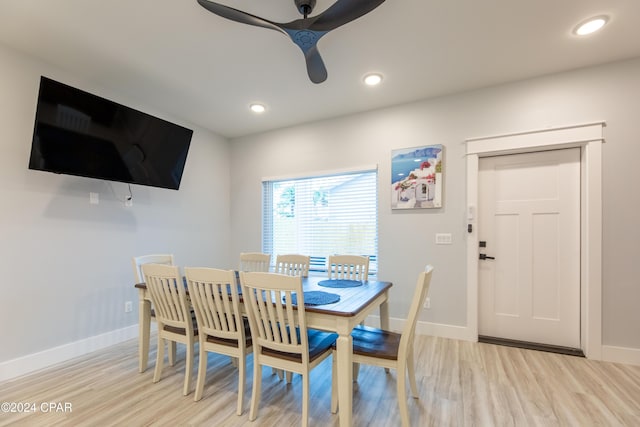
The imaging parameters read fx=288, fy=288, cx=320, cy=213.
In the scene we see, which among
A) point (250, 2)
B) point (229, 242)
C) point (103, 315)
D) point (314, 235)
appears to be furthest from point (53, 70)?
point (314, 235)

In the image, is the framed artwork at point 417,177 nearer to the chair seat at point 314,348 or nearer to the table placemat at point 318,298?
the table placemat at point 318,298

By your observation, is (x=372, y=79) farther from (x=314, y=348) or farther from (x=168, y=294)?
(x=168, y=294)

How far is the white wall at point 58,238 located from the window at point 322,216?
1.41m

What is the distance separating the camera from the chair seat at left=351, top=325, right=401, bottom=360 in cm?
180

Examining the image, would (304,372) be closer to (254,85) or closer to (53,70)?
(254,85)

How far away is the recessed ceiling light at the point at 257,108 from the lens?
3492 mm

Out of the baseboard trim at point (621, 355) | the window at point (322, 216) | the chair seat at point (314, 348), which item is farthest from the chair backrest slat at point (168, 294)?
the baseboard trim at point (621, 355)

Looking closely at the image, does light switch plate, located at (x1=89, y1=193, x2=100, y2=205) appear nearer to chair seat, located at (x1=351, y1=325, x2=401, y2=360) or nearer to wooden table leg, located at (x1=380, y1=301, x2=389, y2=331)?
chair seat, located at (x1=351, y1=325, x2=401, y2=360)

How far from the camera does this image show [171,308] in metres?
2.20

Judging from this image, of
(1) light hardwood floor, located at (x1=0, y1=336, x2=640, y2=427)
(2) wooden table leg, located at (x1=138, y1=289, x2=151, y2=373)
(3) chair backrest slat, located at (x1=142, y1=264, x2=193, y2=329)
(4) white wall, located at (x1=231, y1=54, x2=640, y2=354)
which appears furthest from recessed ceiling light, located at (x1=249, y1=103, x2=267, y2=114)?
(1) light hardwood floor, located at (x1=0, y1=336, x2=640, y2=427)

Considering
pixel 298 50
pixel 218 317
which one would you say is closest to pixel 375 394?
pixel 218 317

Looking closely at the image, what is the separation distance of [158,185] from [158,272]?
1.46 meters

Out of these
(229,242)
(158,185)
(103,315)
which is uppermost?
(158,185)

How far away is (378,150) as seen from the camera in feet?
11.8
